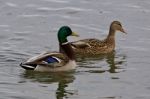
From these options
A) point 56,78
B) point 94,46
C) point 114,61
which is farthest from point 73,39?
point 56,78

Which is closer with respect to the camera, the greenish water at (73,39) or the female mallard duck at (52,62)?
the greenish water at (73,39)

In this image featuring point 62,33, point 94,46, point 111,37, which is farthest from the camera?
point 111,37

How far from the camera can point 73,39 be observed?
62.2ft

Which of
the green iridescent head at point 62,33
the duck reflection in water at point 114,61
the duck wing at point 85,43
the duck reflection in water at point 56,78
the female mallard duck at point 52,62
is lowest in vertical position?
the duck reflection in water at point 56,78

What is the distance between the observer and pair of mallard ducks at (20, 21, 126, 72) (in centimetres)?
1596

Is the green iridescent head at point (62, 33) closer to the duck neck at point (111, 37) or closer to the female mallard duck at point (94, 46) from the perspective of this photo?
the female mallard duck at point (94, 46)

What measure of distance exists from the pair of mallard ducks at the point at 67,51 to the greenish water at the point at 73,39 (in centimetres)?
19

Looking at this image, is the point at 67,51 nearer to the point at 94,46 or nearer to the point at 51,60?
the point at 51,60

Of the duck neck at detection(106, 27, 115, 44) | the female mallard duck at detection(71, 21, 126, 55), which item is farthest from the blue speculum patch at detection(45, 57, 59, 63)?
the duck neck at detection(106, 27, 115, 44)

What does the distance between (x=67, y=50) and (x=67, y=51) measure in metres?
0.03

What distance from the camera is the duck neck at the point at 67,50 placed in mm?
16609

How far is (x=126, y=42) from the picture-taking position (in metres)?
18.4

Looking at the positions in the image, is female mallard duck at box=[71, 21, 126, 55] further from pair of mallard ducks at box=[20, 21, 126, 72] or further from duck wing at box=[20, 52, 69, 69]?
duck wing at box=[20, 52, 69, 69]

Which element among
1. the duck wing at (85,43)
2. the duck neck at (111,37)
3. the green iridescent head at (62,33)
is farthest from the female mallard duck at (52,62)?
the duck neck at (111,37)
